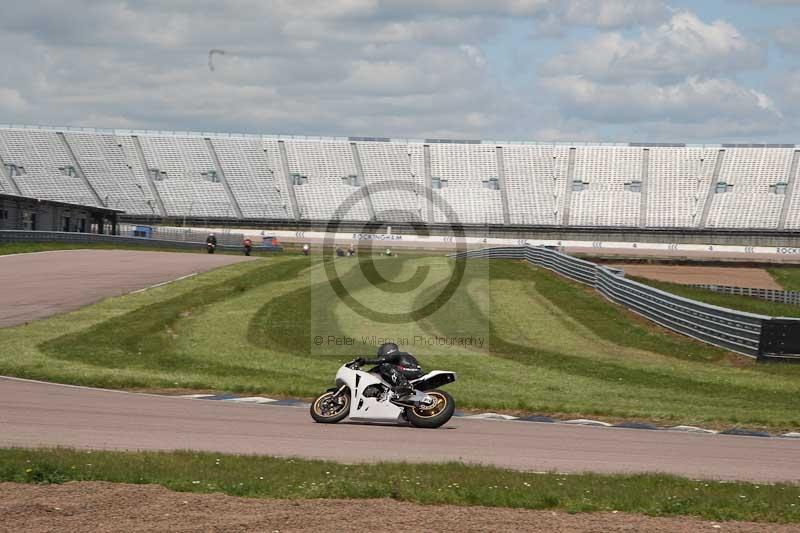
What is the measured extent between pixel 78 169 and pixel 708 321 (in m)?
87.7

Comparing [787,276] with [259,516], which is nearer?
[259,516]

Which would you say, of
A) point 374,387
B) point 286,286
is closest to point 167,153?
point 286,286

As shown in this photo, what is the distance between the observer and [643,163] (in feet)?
340

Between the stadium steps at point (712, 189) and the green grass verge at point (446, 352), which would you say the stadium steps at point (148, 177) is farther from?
the green grass verge at point (446, 352)

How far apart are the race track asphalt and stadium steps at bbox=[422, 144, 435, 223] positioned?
279 feet

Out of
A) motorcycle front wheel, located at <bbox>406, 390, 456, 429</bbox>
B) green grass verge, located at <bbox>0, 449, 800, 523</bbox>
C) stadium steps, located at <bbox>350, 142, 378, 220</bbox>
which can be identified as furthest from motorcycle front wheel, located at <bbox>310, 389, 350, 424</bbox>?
stadium steps, located at <bbox>350, 142, 378, 220</bbox>

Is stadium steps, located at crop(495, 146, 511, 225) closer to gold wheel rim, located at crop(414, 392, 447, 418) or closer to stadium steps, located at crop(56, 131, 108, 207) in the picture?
stadium steps, located at crop(56, 131, 108, 207)

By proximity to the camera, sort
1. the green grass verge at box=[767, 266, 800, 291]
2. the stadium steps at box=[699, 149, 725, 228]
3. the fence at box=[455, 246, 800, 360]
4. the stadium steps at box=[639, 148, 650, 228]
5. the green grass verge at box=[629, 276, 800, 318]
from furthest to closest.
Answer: the stadium steps at box=[639, 148, 650, 228]
the stadium steps at box=[699, 149, 725, 228]
the green grass verge at box=[767, 266, 800, 291]
the green grass verge at box=[629, 276, 800, 318]
the fence at box=[455, 246, 800, 360]

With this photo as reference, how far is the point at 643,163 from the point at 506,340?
80842 mm

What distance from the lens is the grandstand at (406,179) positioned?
9800 cm

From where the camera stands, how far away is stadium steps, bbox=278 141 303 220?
10075 centimetres

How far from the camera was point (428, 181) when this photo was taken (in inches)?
4126

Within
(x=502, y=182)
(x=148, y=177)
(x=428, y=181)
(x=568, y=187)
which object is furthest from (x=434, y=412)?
(x=148, y=177)

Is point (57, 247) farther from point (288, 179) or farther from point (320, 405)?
point (288, 179)
